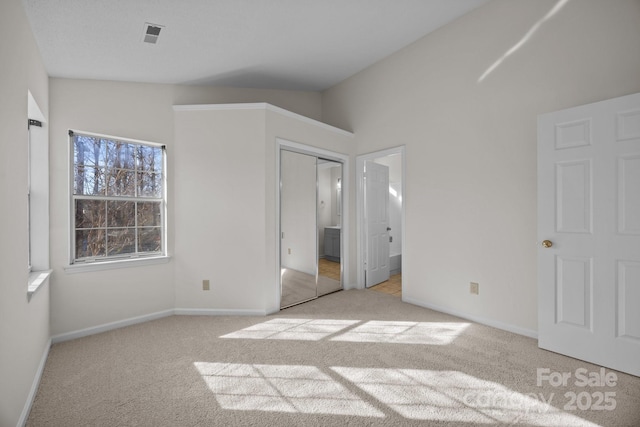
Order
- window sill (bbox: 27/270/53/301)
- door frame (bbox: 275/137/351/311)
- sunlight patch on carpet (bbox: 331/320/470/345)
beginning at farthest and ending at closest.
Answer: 1. door frame (bbox: 275/137/351/311)
2. sunlight patch on carpet (bbox: 331/320/470/345)
3. window sill (bbox: 27/270/53/301)

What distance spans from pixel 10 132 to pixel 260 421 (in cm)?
223

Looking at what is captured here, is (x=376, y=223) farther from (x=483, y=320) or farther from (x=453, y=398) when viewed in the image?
(x=453, y=398)

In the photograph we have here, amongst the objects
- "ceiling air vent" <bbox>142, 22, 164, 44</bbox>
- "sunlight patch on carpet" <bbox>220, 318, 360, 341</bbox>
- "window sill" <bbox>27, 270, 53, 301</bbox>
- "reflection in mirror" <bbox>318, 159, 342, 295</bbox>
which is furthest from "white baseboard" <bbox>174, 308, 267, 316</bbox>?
"ceiling air vent" <bbox>142, 22, 164, 44</bbox>

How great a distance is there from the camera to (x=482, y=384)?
6.81 ft

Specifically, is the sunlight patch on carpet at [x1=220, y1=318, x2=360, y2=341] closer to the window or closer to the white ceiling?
the window

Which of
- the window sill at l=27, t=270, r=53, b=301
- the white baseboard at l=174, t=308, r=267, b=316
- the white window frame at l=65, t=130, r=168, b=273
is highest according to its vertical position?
the white window frame at l=65, t=130, r=168, b=273

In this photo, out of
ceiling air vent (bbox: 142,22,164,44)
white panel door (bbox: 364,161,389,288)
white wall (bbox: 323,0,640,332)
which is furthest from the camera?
white panel door (bbox: 364,161,389,288)

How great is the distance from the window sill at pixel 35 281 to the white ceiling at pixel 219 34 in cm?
197

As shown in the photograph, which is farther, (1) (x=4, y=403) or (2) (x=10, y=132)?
(2) (x=10, y=132)

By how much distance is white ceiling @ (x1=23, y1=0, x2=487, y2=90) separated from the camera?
251cm

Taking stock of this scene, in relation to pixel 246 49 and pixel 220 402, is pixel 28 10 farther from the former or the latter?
pixel 220 402

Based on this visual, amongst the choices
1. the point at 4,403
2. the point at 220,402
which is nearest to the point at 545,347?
→ the point at 220,402

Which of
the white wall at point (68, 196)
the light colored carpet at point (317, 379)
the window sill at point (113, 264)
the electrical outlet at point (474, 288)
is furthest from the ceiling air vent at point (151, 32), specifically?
the electrical outlet at point (474, 288)

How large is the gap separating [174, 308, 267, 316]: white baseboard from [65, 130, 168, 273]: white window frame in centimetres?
65
